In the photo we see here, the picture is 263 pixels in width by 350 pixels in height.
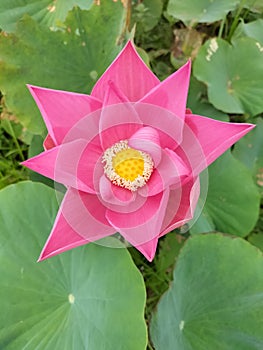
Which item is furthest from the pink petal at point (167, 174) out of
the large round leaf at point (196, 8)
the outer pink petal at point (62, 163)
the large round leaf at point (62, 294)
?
the large round leaf at point (196, 8)

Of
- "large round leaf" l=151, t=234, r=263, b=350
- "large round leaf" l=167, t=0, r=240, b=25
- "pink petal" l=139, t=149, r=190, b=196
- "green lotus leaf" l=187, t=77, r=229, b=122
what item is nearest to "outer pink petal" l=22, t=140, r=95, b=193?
"pink petal" l=139, t=149, r=190, b=196

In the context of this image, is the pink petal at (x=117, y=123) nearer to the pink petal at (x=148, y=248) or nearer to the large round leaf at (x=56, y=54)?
the pink petal at (x=148, y=248)

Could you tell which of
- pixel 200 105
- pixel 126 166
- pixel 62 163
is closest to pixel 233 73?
pixel 200 105

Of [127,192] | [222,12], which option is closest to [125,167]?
[127,192]

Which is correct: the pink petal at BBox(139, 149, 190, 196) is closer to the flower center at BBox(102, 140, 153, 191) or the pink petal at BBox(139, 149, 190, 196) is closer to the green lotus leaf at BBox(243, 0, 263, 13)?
the flower center at BBox(102, 140, 153, 191)

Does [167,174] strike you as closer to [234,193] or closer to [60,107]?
[60,107]

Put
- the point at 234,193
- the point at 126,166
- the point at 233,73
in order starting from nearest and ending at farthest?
the point at 126,166 < the point at 234,193 < the point at 233,73

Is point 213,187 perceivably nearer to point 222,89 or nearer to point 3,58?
point 222,89
